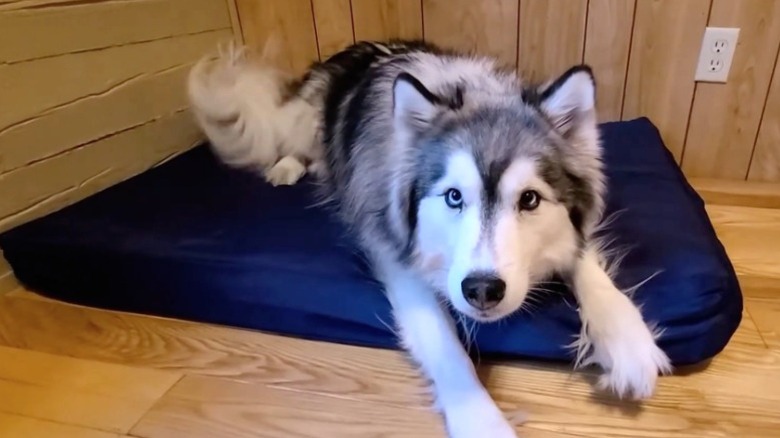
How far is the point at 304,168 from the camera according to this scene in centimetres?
205

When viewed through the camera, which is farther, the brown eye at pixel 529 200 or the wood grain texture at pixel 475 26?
the wood grain texture at pixel 475 26

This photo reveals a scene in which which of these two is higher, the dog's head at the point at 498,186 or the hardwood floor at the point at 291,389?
the dog's head at the point at 498,186

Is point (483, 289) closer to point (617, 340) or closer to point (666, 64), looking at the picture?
point (617, 340)

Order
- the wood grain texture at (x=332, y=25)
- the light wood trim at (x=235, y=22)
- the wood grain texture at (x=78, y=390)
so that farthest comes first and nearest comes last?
1. the light wood trim at (x=235, y=22)
2. the wood grain texture at (x=332, y=25)
3. the wood grain texture at (x=78, y=390)

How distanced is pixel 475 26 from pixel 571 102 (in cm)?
105

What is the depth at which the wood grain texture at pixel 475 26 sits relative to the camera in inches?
83.0

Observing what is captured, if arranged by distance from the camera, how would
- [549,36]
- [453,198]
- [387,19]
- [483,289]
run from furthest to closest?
1. [387,19]
2. [549,36]
3. [453,198]
4. [483,289]

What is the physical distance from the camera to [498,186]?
3.56ft

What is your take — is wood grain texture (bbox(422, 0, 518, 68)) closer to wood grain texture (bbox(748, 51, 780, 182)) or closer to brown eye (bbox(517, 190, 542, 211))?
wood grain texture (bbox(748, 51, 780, 182))

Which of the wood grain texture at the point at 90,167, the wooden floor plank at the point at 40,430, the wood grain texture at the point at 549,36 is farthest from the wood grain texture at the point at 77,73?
the wood grain texture at the point at 549,36

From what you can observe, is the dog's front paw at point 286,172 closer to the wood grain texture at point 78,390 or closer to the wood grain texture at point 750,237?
the wood grain texture at point 78,390

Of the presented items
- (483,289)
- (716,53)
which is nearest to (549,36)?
(716,53)

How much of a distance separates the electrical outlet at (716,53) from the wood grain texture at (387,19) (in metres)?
0.96

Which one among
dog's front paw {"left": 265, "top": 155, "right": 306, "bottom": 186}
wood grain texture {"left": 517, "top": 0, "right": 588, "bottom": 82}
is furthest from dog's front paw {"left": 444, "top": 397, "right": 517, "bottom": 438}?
wood grain texture {"left": 517, "top": 0, "right": 588, "bottom": 82}
